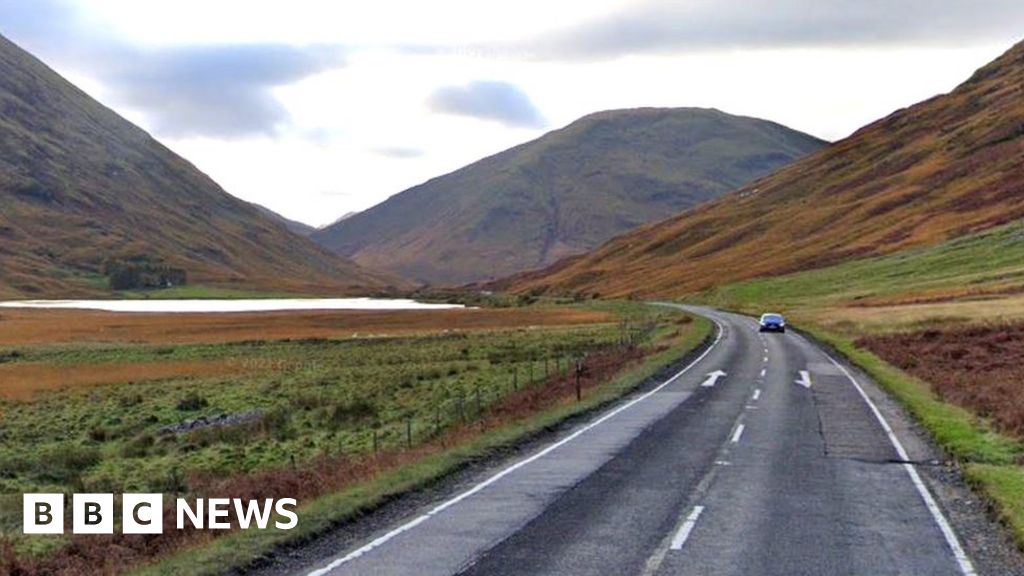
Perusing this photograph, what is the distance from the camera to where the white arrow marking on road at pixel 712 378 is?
36969mm

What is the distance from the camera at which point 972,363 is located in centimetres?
4000

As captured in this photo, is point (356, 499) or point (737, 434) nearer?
point (356, 499)

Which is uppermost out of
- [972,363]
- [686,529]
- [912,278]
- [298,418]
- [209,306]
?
[912,278]

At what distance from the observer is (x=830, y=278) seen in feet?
413

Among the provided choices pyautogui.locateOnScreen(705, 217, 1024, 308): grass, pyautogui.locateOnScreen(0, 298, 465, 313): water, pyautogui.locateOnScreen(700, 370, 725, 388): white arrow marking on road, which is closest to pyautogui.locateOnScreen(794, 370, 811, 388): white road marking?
pyautogui.locateOnScreen(700, 370, 725, 388): white arrow marking on road

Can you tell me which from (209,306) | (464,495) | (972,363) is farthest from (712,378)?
(209,306)

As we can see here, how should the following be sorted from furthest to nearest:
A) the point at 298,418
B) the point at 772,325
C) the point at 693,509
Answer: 1. the point at 772,325
2. the point at 298,418
3. the point at 693,509

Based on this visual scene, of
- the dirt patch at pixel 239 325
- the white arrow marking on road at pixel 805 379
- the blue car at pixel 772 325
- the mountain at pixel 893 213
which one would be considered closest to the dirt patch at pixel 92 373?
the dirt patch at pixel 239 325

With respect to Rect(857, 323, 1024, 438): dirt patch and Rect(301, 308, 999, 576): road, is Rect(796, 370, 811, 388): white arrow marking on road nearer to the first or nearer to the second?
Rect(857, 323, 1024, 438): dirt patch

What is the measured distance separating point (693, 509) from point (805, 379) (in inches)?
933

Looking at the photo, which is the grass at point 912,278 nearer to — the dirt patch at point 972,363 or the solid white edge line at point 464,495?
the dirt patch at point 972,363

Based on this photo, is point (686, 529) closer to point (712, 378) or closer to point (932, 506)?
point (932, 506)

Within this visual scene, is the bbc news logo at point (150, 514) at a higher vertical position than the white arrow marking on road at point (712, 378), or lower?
lower

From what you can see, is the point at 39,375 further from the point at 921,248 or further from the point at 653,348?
the point at 921,248
